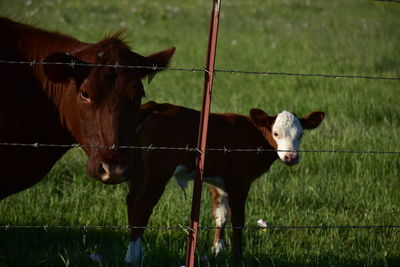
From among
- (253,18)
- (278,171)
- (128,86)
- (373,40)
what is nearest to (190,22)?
(253,18)

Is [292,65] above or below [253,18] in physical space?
below

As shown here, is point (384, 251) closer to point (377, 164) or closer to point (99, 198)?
point (377, 164)

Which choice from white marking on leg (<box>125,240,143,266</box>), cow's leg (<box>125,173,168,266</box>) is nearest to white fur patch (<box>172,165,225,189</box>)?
cow's leg (<box>125,173,168,266</box>)

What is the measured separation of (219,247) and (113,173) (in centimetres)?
161

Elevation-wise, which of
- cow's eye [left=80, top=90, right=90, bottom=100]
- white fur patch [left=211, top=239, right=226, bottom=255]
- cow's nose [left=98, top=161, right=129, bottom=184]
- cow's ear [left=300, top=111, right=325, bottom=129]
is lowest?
white fur patch [left=211, top=239, right=226, bottom=255]

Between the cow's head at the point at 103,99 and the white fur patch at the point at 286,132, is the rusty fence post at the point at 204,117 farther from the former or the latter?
the white fur patch at the point at 286,132

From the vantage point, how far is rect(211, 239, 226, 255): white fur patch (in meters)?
4.76

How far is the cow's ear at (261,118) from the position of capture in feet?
16.5

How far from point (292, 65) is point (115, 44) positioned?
24.4 feet

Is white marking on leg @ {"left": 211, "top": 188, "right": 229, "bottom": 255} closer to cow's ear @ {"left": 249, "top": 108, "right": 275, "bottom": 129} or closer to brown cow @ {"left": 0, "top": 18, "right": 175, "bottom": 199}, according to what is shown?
cow's ear @ {"left": 249, "top": 108, "right": 275, "bottom": 129}

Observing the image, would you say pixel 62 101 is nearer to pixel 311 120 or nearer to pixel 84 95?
pixel 84 95

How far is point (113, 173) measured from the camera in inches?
139

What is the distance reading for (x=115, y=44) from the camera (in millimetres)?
3904

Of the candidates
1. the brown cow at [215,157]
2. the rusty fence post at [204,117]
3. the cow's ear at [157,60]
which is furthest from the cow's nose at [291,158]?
the rusty fence post at [204,117]
